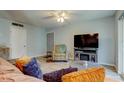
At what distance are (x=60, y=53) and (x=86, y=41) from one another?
4.31 ft

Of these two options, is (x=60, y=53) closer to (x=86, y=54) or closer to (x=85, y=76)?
(x=86, y=54)

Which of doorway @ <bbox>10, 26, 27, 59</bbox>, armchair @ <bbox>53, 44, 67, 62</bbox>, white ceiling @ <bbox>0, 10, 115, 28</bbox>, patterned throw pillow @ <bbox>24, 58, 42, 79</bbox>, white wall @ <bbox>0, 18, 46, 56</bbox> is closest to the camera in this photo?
patterned throw pillow @ <bbox>24, 58, 42, 79</bbox>

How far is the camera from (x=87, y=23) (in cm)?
566

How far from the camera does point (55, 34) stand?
21.8 ft

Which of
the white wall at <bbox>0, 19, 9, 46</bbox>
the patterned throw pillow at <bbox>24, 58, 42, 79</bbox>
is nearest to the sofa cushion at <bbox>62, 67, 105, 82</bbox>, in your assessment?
the patterned throw pillow at <bbox>24, 58, 42, 79</bbox>

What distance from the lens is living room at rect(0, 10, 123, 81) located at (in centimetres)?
469

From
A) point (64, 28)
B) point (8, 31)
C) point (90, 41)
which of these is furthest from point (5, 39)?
point (90, 41)

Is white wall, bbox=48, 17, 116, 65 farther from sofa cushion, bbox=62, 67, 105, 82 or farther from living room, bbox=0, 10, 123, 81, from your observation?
sofa cushion, bbox=62, 67, 105, 82

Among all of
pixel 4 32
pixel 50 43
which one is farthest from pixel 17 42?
pixel 50 43

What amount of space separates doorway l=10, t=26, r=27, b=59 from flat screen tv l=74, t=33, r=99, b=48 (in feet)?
7.81

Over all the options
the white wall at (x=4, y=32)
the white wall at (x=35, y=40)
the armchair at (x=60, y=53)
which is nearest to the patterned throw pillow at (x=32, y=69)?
the white wall at (x=4, y=32)

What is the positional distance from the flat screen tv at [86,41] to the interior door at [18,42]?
238 cm
